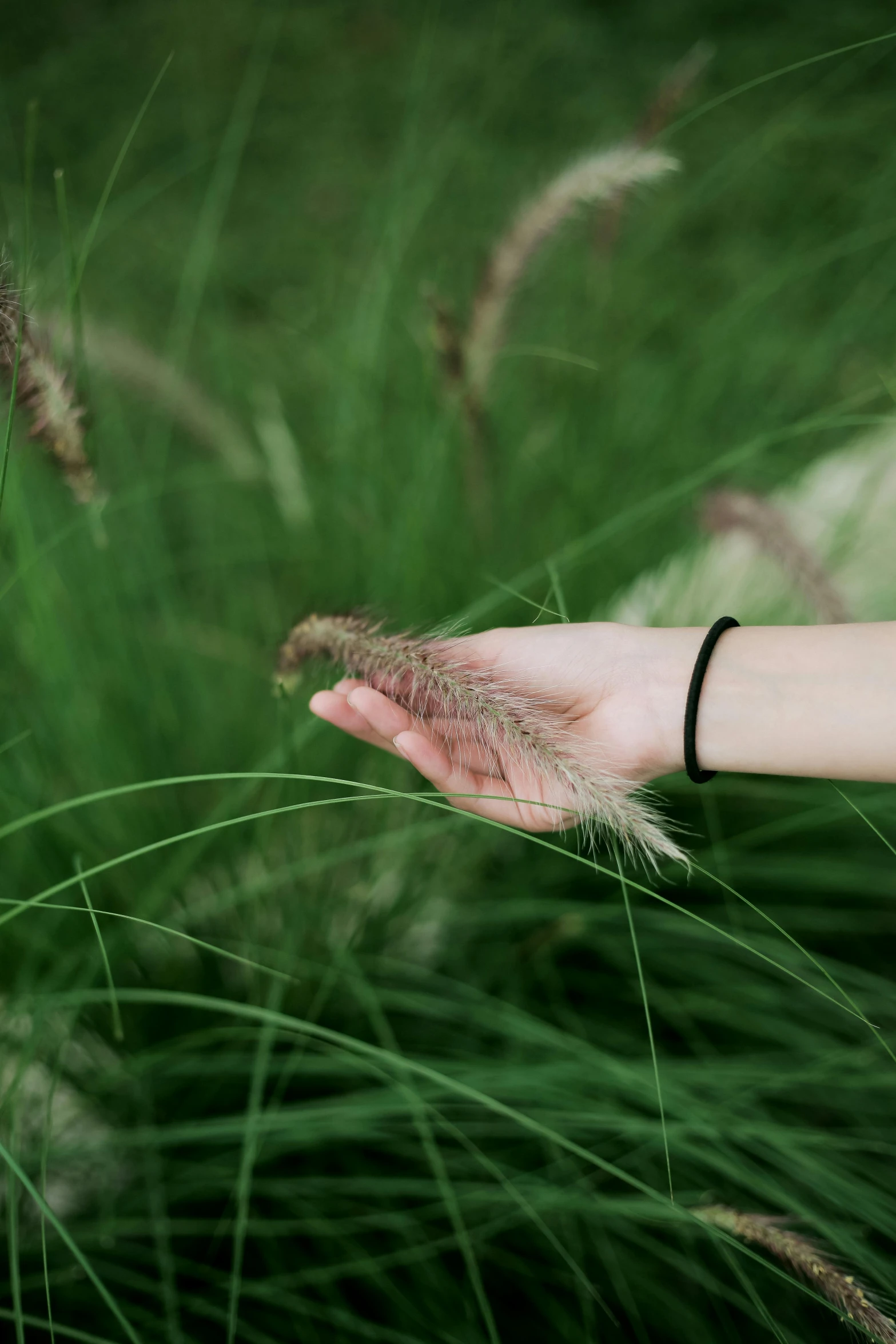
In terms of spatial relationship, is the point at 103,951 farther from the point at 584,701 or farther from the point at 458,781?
the point at 584,701

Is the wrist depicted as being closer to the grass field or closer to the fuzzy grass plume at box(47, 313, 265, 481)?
the grass field

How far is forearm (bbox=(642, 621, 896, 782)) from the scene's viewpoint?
2.29 ft

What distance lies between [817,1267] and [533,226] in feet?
3.09

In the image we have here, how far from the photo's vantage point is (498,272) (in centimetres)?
93

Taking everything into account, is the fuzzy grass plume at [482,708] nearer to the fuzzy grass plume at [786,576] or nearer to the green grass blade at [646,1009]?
the green grass blade at [646,1009]

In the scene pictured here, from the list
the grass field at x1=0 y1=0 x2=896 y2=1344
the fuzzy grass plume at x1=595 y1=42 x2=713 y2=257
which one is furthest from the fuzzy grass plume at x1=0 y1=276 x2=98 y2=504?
the fuzzy grass plume at x1=595 y1=42 x2=713 y2=257

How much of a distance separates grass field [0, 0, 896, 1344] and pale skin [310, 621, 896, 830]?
0.07m

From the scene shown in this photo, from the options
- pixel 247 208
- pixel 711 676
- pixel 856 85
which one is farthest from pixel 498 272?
pixel 856 85

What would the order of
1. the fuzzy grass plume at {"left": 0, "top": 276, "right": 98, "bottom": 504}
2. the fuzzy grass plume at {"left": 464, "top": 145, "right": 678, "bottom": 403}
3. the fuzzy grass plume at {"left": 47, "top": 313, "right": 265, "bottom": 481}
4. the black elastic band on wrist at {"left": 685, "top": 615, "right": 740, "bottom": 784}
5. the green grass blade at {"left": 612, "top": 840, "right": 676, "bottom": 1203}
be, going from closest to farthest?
the green grass blade at {"left": 612, "top": 840, "right": 676, "bottom": 1203} → the fuzzy grass plume at {"left": 0, "top": 276, "right": 98, "bottom": 504} → the black elastic band on wrist at {"left": 685, "top": 615, "right": 740, "bottom": 784} → the fuzzy grass plume at {"left": 464, "top": 145, "right": 678, "bottom": 403} → the fuzzy grass plume at {"left": 47, "top": 313, "right": 265, "bottom": 481}

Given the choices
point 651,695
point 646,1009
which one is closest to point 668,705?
point 651,695

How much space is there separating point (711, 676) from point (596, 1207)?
458mm

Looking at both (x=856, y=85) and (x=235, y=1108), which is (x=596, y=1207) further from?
(x=856, y=85)

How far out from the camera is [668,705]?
30.0 inches

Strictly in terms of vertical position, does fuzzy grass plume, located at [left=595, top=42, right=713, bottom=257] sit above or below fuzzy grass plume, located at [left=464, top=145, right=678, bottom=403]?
above
